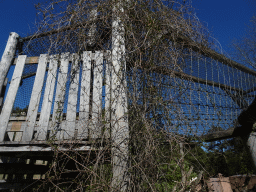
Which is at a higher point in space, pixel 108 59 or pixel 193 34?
pixel 193 34

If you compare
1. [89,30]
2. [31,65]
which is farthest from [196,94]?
[31,65]

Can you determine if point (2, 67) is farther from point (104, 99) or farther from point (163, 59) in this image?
point (163, 59)

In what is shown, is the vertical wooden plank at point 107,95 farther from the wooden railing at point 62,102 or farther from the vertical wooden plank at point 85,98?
the vertical wooden plank at point 85,98

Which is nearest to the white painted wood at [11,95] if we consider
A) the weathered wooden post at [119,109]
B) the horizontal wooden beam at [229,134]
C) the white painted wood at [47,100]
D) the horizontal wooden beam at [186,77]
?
the white painted wood at [47,100]

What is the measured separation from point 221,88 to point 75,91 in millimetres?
2767

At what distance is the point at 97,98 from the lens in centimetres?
256

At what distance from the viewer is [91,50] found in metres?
3.11

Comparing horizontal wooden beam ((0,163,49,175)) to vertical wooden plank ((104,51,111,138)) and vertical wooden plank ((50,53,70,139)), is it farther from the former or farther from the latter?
vertical wooden plank ((104,51,111,138))

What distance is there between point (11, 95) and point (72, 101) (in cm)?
95

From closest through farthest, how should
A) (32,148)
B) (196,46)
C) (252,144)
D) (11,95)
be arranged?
(32,148) → (11,95) → (252,144) → (196,46)

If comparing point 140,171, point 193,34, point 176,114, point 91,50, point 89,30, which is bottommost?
point 140,171

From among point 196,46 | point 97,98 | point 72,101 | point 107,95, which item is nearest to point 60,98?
point 72,101

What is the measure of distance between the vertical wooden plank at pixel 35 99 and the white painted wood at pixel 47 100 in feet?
0.30

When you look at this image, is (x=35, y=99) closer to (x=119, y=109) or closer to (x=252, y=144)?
(x=119, y=109)
